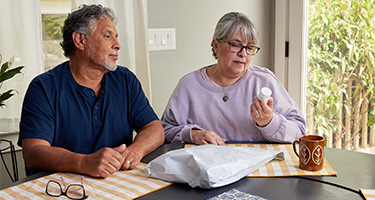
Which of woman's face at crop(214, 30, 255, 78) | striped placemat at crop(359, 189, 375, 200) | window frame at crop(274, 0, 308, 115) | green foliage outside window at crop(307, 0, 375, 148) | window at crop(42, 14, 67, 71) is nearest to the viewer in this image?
striped placemat at crop(359, 189, 375, 200)

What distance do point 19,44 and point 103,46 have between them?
1.79ft

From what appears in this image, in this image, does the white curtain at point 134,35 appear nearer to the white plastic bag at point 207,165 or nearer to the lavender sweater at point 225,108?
the lavender sweater at point 225,108

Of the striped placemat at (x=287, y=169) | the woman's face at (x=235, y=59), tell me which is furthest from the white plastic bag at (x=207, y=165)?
the woman's face at (x=235, y=59)

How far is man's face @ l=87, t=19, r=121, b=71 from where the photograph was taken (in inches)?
67.3

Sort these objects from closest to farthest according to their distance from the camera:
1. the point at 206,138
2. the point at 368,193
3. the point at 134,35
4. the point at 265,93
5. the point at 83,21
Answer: the point at 368,193 < the point at 265,93 < the point at 206,138 < the point at 83,21 < the point at 134,35

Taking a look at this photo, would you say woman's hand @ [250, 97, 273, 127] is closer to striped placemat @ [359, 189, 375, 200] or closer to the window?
striped placemat @ [359, 189, 375, 200]

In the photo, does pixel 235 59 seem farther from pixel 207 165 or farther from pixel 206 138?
pixel 207 165

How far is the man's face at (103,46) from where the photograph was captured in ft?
5.61

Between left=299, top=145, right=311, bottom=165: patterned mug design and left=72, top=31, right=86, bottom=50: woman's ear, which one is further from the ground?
left=72, top=31, right=86, bottom=50: woman's ear

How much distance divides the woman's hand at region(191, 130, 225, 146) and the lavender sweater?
9 cm

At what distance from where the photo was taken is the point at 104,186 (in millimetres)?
1197

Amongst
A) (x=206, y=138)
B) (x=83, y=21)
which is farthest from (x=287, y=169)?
(x=83, y=21)

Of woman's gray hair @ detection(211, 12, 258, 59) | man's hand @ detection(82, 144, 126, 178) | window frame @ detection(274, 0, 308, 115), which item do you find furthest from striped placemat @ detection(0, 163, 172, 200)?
window frame @ detection(274, 0, 308, 115)

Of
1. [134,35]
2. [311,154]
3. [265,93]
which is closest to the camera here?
[311,154]
